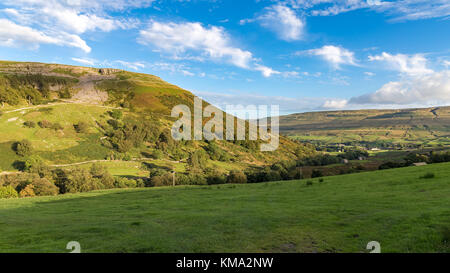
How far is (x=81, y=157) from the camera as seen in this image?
295 ft

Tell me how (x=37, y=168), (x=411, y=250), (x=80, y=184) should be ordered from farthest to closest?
(x=37, y=168)
(x=80, y=184)
(x=411, y=250)

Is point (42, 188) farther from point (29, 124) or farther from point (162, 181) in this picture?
point (29, 124)

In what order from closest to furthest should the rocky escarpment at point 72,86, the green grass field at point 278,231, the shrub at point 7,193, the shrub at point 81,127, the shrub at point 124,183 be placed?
the green grass field at point 278,231, the shrub at point 7,193, the shrub at point 124,183, the shrub at point 81,127, the rocky escarpment at point 72,86

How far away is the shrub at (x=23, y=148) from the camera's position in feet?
267

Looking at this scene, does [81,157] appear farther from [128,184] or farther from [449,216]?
[449,216]

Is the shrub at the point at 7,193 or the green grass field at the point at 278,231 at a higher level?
the green grass field at the point at 278,231

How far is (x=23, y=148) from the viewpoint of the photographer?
8169 centimetres

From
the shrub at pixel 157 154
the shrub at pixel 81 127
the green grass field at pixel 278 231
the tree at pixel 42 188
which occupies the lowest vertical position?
the tree at pixel 42 188

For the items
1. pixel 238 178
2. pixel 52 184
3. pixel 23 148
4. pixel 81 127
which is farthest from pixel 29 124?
pixel 238 178

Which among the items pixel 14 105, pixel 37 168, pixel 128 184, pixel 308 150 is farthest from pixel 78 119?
pixel 308 150

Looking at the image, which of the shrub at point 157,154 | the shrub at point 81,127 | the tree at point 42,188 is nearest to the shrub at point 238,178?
the tree at point 42,188

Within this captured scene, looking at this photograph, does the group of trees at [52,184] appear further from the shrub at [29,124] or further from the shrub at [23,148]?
the shrub at [29,124]

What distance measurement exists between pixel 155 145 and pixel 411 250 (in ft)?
373

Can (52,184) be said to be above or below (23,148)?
below
